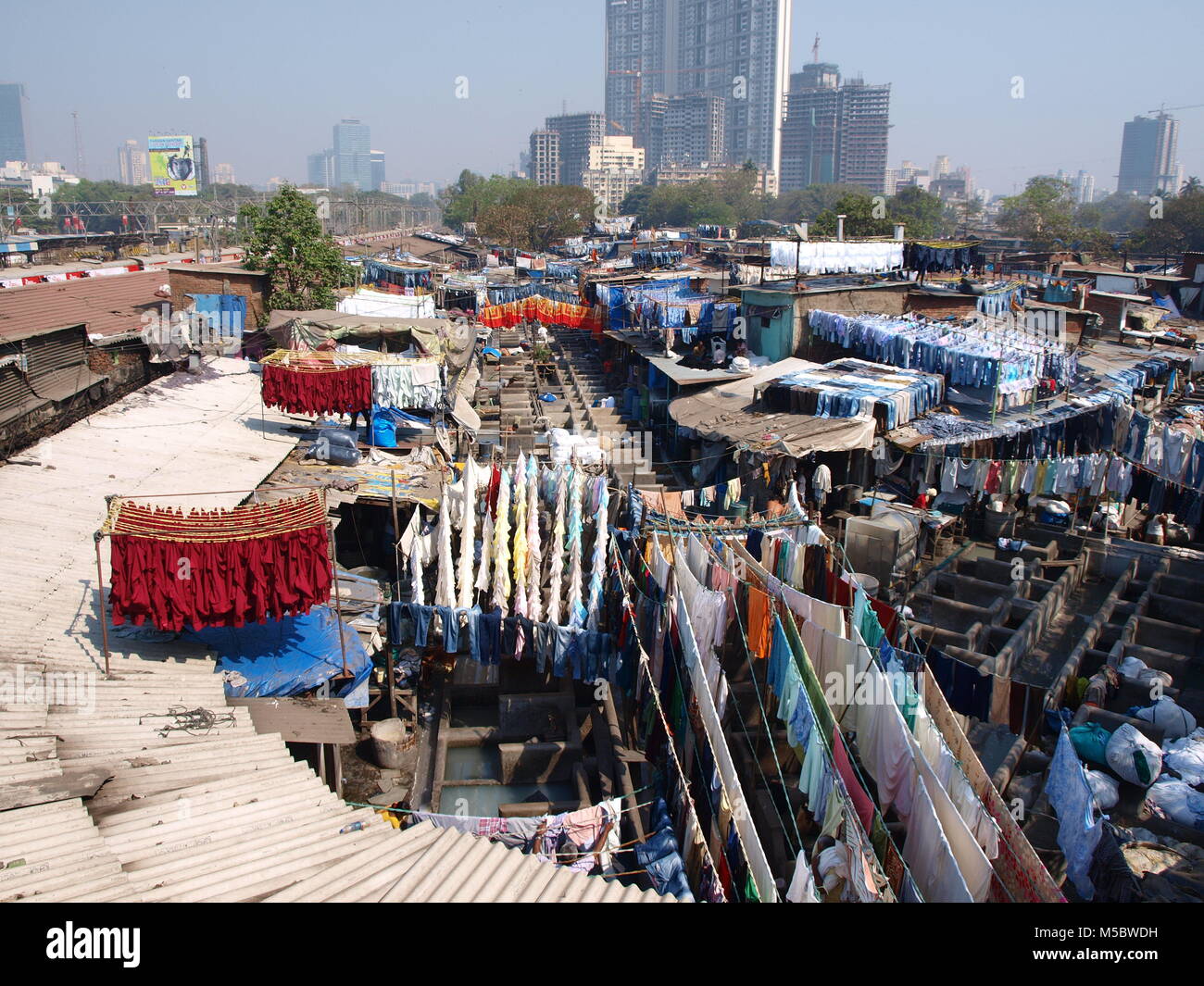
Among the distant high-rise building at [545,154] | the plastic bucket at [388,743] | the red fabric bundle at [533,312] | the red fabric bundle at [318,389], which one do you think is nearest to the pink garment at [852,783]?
the plastic bucket at [388,743]

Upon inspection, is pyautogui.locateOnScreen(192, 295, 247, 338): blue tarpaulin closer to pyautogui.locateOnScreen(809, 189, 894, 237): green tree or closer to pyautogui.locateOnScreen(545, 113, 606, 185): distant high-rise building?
pyautogui.locateOnScreen(809, 189, 894, 237): green tree

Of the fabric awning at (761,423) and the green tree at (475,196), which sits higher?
the green tree at (475,196)

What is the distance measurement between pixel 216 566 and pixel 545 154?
582 ft

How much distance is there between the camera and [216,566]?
949 centimetres

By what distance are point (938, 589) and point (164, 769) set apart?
1294cm

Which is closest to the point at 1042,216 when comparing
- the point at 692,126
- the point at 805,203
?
the point at 805,203

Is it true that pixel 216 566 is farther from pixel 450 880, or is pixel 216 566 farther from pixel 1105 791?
pixel 1105 791

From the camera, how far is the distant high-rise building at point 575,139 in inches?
6900

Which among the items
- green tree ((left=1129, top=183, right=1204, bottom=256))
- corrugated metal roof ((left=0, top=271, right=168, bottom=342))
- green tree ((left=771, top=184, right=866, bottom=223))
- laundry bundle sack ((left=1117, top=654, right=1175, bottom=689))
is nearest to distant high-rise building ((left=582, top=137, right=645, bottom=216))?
green tree ((left=771, top=184, right=866, bottom=223))

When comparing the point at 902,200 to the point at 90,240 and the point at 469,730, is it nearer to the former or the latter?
the point at 90,240

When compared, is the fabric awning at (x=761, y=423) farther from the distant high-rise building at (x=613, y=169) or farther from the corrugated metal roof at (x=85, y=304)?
the distant high-rise building at (x=613, y=169)

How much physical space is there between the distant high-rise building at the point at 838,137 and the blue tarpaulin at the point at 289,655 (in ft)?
558

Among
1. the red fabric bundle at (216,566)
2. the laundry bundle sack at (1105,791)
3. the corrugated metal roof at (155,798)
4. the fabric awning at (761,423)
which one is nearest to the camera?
the corrugated metal roof at (155,798)

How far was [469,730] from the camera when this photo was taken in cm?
1219
